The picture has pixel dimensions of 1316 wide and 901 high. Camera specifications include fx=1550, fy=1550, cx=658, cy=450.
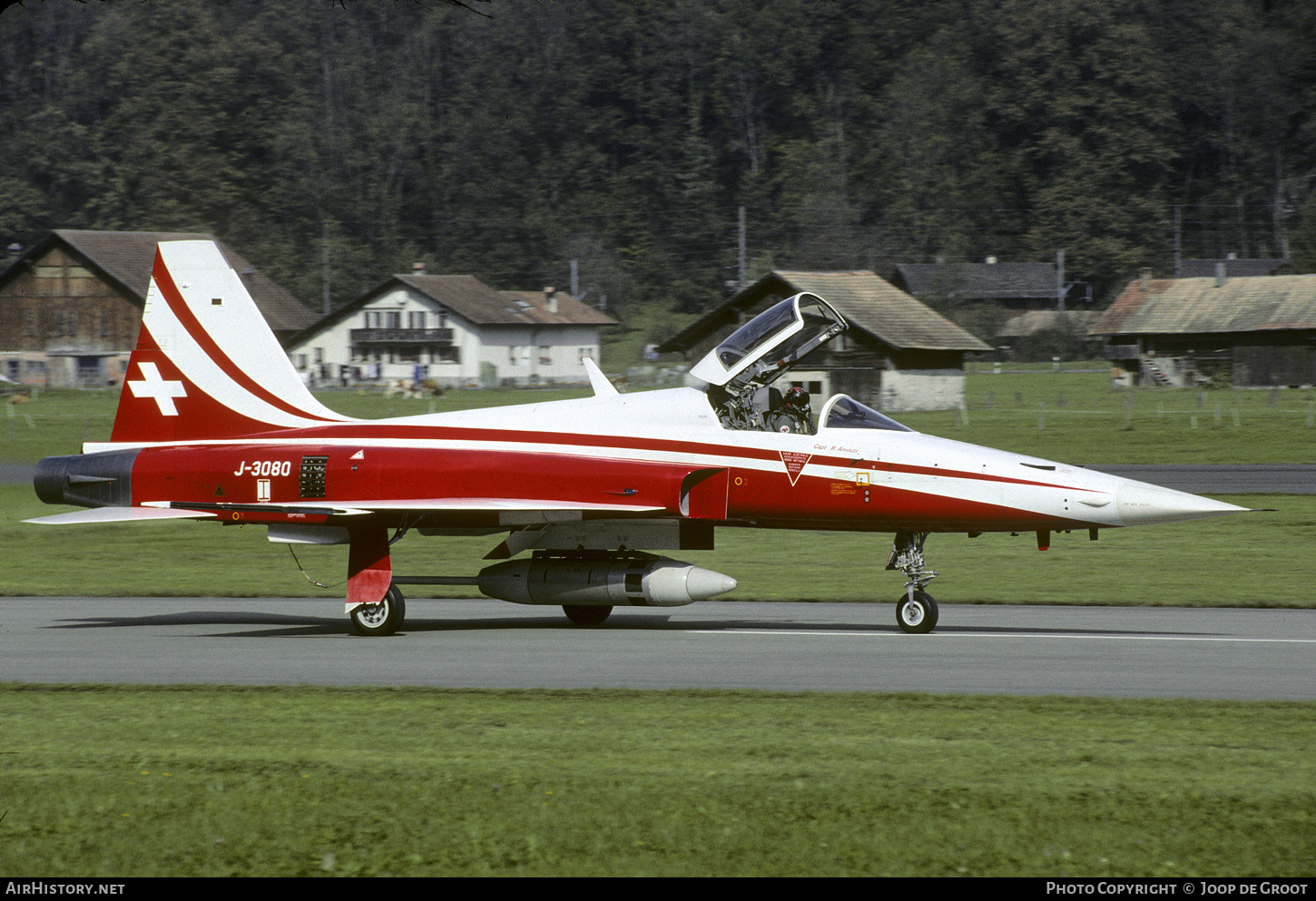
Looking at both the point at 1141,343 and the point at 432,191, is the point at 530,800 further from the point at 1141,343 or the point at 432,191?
the point at 432,191

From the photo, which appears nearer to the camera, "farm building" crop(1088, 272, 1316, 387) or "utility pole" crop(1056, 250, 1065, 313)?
"farm building" crop(1088, 272, 1316, 387)

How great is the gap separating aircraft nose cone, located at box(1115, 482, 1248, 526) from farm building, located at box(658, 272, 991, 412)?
158 ft

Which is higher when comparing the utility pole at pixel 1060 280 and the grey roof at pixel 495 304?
the utility pole at pixel 1060 280

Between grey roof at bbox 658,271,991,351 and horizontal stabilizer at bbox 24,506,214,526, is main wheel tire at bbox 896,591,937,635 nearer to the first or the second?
horizontal stabilizer at bbox 24,506,214,526

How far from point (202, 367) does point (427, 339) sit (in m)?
86.0

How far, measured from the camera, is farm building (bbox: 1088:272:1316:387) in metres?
81.4

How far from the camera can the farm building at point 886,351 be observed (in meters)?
64.0

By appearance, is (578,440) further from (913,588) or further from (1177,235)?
(1177,235)

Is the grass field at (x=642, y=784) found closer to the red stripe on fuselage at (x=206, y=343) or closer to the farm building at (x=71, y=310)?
the red stripe on fuselage at (x=206, y=343)

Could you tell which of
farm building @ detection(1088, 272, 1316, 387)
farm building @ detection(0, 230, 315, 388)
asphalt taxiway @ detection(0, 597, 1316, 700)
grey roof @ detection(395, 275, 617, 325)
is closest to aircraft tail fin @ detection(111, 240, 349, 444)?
asphalt taxiway @ detection(0, 597, 1316, 700)

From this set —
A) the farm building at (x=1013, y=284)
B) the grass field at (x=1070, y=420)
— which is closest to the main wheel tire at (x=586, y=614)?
the grass field at (x=1070, y=420)

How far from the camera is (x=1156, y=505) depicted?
1377 cm

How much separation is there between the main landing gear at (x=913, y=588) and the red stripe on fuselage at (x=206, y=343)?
6399mm

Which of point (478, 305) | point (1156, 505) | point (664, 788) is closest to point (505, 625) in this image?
point (1156, 505)
